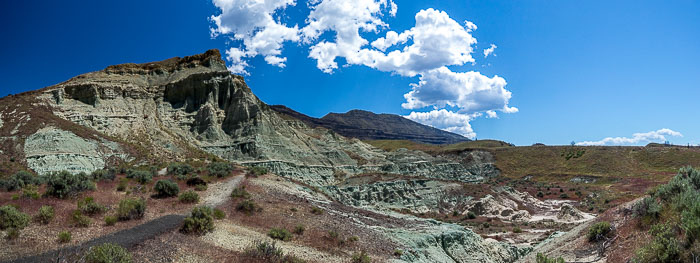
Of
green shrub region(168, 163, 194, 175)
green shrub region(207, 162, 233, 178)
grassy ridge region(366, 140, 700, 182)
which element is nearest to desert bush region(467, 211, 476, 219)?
green shrub region(207, 162, 233, 178)

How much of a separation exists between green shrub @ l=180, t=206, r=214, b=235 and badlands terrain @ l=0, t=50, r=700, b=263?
5 centimetres

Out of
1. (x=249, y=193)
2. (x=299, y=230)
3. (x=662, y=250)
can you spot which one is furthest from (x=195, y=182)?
(x=662, y=250)

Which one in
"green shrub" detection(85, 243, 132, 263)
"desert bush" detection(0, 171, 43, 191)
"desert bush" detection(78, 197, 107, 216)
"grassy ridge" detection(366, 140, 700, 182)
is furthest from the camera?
"grassy ridge" detection(366, 140, 700, 182)

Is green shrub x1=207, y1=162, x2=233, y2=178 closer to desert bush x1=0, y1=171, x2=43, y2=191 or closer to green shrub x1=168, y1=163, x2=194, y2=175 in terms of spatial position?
green shrub x1=168, y1=163, x2=194, y2=175

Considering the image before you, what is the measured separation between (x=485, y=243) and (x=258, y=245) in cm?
1748

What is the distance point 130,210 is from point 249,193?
8.53 meters

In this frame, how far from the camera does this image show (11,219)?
478 inches

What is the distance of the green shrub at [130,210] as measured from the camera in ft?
50.7

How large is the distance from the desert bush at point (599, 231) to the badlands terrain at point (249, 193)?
57 millimetres

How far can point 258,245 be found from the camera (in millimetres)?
13008

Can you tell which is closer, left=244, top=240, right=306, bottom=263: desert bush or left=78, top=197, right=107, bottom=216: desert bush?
left=244, top=240, right=306, bottom=263: desert bush

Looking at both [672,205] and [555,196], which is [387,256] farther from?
[555,196]

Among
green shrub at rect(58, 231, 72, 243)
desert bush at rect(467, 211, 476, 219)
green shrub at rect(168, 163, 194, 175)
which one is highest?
green shrub at rect(168, 163, 194, 175)

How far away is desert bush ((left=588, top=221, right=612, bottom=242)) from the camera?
12117 millimetres
